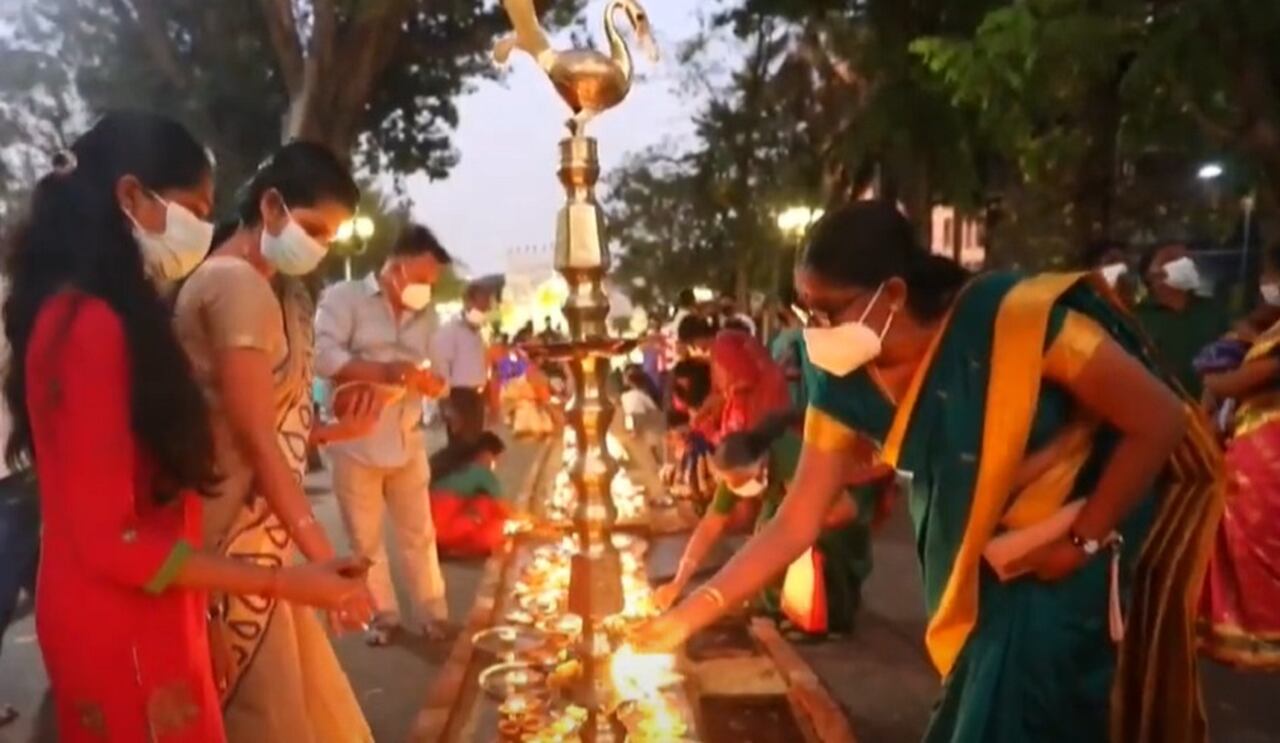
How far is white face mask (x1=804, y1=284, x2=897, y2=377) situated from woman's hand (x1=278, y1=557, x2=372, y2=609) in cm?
89

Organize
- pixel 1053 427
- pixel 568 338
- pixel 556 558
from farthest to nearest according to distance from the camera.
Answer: pixel 556 558 < pixel 568 338 < pixel 1053 427

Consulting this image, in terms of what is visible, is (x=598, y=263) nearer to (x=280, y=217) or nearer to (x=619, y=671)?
(x=280, y=217)

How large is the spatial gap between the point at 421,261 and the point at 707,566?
2.51m

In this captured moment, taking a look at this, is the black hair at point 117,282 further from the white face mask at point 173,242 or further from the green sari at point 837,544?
the green sari at point 837,544

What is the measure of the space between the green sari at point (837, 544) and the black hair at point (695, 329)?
8.61ft

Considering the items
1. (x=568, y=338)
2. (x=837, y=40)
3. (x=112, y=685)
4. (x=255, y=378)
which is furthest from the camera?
(x=837, y=40)

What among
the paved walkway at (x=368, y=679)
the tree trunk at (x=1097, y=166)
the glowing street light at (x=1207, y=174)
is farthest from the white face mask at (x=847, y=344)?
the glowing street light at (x=1207, y=174)

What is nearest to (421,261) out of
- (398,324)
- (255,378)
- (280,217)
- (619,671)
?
(398,324)

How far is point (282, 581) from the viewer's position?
2.16 metres

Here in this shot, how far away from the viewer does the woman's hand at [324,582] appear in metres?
2.18

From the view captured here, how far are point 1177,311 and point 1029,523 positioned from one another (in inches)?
194

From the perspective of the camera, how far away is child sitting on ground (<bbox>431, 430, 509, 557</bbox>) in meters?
7.43

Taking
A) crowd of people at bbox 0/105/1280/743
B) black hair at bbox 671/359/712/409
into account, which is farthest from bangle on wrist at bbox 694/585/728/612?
black hair at bbox 671/359/712/409

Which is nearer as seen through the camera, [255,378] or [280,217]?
[255,378]
